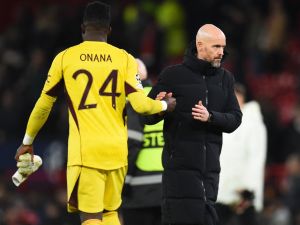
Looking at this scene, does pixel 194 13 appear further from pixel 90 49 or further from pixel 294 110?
pixel 90 49

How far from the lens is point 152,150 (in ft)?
35.8

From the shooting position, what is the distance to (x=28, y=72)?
789 inches

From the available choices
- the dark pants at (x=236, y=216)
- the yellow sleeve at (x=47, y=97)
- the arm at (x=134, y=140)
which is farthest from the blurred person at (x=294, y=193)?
the yellow sleeve at (x=47, y=97)

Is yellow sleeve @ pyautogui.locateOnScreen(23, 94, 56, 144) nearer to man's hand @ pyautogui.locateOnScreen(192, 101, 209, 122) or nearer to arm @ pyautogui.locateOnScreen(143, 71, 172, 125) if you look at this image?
arm @ pyautogui.locateOnScreen(143, 71, 172, 125)

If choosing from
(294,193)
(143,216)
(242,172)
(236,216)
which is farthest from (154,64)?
(143,216)

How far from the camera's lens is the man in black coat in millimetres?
9461

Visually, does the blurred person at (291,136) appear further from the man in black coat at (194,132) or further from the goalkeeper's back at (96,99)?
the goalkeeper's back at (96,99)

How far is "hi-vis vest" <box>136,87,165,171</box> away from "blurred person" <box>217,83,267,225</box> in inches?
52.3

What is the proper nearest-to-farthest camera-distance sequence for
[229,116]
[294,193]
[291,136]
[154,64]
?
[229,116], [294,193], [291,136], [154,64]

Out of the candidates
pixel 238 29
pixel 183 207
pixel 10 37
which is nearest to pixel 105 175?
pixel 183 207

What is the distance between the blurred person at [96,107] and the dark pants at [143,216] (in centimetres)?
145

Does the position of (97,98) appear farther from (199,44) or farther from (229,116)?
(229,116)

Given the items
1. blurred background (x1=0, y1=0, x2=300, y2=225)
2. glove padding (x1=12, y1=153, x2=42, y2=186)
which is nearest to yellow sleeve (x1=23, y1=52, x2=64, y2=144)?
glove padding (x1=12, y1=153, x2=42, y2=186)

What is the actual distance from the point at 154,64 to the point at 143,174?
7.96m
